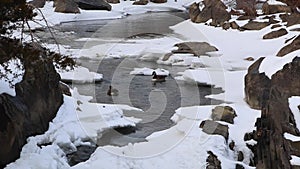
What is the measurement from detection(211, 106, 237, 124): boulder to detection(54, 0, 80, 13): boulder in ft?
78.0

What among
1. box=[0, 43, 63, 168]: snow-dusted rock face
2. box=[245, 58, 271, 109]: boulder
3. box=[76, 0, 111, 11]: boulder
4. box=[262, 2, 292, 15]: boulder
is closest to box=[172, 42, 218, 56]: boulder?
box=[245, 58, 271, 109]: boulder

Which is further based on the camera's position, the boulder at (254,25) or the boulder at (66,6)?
the boulder at (66,6)

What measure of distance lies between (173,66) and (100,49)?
14.7ft

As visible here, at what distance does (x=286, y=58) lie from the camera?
12.5 m

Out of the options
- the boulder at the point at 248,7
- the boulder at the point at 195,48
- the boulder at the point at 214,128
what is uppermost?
the boulder at the point at 214,128

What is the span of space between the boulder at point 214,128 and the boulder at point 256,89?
2.01m

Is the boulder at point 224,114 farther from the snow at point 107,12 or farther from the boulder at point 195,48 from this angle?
the snow at point 107,12

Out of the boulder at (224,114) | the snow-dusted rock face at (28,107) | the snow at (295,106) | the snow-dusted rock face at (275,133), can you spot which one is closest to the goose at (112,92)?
the snow-dusted rock face at (28,107)

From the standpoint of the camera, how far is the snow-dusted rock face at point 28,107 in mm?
7422

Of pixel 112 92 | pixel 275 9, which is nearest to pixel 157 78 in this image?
pixel 112 92

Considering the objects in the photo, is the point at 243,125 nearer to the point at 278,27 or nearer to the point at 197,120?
the point at 197,120

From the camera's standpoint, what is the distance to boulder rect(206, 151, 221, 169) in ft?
25.9

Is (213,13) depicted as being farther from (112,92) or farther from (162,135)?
(162,135)

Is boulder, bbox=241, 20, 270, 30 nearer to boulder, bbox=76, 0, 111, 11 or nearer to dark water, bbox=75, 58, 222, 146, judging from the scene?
dark water, bbox=75, 58, 222, 146
